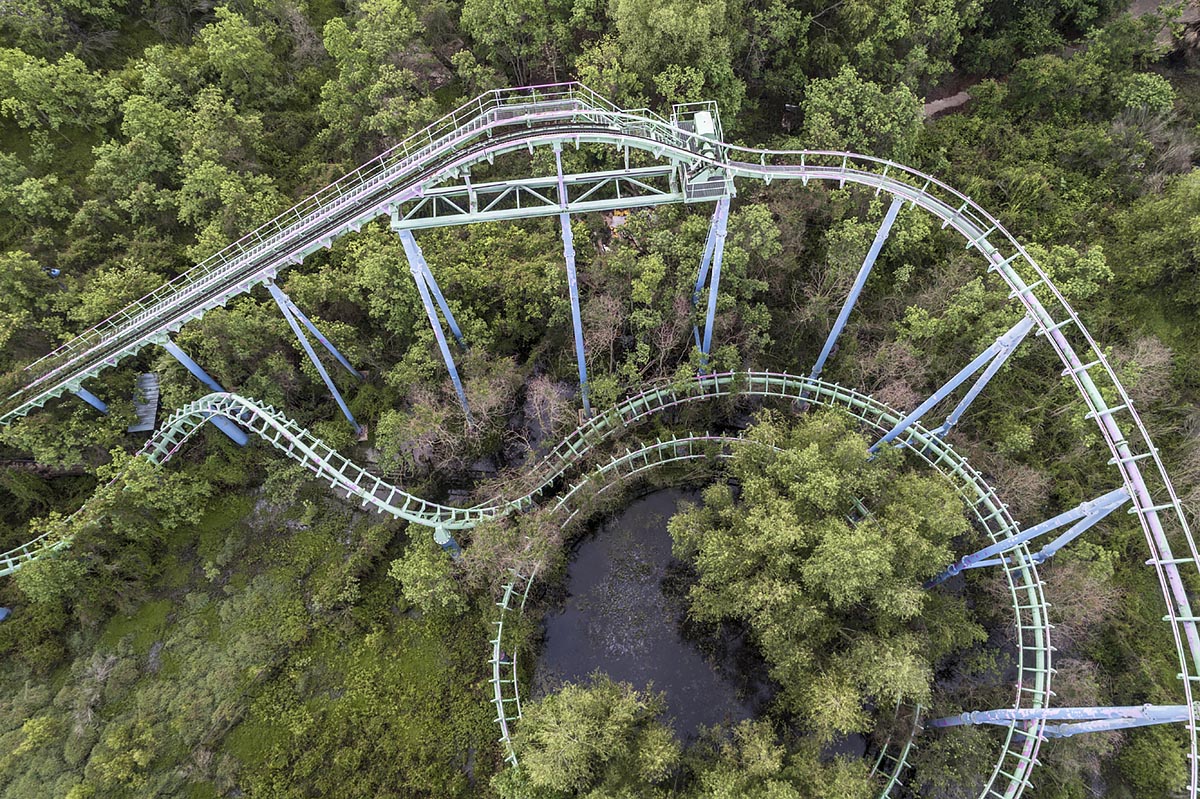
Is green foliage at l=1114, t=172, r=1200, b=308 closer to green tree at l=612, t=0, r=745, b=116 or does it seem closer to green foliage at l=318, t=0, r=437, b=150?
green tree at l=612, t=0, r=745, b=116

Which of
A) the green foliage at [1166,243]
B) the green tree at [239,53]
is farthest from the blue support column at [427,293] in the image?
the green foliage at [1166,243]

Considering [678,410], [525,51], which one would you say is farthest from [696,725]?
[525,51]

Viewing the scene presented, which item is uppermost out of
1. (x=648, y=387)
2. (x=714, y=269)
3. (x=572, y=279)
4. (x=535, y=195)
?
(x=535, y=195)

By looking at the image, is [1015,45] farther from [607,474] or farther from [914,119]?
[607,474]

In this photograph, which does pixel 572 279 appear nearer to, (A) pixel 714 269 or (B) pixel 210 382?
(A) pixel 714 269

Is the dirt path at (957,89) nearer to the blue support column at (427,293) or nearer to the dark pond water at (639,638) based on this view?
the dark pond water at (639,638)

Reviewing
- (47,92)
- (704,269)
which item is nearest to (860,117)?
(704,269)
